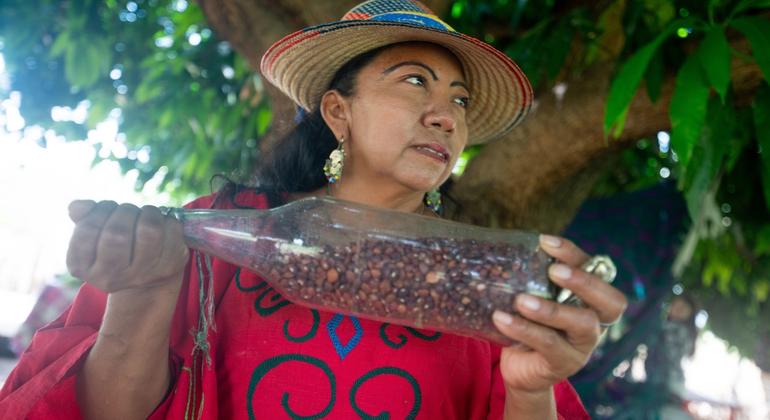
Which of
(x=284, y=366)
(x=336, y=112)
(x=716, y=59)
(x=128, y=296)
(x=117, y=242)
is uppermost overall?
(x=716, y=59)

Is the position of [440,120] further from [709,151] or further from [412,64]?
[709,151]

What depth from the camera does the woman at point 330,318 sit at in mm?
820

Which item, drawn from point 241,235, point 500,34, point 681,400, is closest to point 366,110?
point 241,235

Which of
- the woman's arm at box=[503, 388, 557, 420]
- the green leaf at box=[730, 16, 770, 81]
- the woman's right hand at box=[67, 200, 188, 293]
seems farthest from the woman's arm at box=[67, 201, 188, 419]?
the green leaf at box=[730, 16, 770, 81]

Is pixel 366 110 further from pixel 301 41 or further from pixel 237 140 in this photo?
pixel 237 140

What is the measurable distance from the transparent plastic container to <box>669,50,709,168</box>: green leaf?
1.75 feet

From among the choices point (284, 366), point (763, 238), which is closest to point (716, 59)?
point (284, 366)

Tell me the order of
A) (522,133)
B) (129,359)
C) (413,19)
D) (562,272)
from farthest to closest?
(522,133) → (413,19) → (129,359) → (562,272)

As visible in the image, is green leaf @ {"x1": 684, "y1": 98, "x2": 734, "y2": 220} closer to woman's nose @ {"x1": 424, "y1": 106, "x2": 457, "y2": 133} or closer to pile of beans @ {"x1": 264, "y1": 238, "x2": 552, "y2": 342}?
woman's nose @ {"x1": 424, "y1": 106, "x2": 457, "y2": 133}

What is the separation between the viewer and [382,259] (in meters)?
0.87

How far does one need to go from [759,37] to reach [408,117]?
0.70 meters

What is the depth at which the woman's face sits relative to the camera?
3.87ft

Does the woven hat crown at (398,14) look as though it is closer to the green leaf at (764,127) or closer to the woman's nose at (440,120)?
the woman's nose at (440,120)

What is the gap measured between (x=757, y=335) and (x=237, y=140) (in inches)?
168
